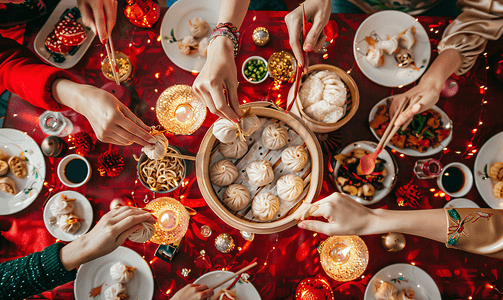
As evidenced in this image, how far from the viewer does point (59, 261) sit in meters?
1.52

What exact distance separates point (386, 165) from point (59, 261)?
2391 millimetres

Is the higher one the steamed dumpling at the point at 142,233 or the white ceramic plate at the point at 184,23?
the white ceramic plate at the point at 184,23

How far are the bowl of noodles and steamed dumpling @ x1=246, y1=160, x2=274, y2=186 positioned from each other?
1.84ft

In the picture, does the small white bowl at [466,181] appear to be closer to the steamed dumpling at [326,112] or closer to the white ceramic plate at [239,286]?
the steamed dumpling at [326,112]

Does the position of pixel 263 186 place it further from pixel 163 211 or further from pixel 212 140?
pixel 163 211

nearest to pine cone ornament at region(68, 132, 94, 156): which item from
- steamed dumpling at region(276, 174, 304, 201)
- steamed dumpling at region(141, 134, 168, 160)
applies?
steamed dumpling at region(141, 134, 168, 160)

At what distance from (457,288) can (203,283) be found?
2.05 m

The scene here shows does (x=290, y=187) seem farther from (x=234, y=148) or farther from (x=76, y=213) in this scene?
(x=76, y=213)

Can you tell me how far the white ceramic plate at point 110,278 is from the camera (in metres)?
1.87

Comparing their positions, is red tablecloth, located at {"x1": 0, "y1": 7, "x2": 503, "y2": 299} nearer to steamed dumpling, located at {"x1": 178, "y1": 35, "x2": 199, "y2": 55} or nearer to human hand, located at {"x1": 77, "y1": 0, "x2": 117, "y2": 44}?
steamed dumpling, located at {"x1": 178, "y1": 35, "x2": 199, "y2": 55}

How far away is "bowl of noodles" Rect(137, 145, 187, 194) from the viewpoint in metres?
1.89

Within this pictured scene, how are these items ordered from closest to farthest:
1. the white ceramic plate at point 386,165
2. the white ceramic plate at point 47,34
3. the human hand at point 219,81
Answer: the human hand at point 219,81 → the white ceramic plate at point 386,165 → the white ceramic plate at point 47,34

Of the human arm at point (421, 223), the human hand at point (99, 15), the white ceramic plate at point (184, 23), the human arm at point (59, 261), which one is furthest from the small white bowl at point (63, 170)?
the human arm at point (421, 223)

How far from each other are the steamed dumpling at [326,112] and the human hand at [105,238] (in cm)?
137
